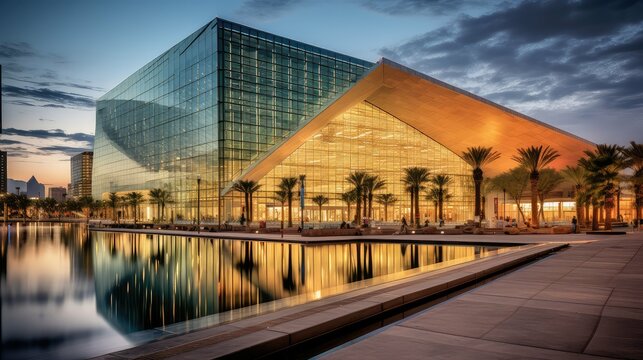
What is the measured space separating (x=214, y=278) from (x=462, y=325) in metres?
10.1

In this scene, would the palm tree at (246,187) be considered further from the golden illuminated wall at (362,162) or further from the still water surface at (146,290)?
the still water surface at (146,290)

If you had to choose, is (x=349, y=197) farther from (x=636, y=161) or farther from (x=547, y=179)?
(x=636, y=161)

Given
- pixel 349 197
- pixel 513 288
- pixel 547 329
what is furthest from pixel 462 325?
pixel 349 197

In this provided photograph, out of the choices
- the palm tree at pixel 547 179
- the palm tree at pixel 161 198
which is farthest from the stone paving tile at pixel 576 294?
the palm tree at pixel 161 198

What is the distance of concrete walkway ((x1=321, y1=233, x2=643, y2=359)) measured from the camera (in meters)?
6.47

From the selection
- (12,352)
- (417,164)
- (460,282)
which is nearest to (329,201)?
(417,164)

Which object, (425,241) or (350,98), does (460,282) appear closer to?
(425,241)

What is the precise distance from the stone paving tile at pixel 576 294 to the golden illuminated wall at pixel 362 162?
5426 centimetres

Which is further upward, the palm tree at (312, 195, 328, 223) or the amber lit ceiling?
the amber lit ceiling

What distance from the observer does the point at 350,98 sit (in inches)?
2499

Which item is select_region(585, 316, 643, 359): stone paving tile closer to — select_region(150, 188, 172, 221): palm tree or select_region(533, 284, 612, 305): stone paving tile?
select_region(533, 284, 612, 305): stone paving tile

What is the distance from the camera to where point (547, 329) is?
759cm

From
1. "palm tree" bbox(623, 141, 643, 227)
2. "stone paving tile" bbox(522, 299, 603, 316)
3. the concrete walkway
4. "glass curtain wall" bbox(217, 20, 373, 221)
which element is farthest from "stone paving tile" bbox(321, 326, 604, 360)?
"glass curtain wall" bbox(217, 20, 373, 221)

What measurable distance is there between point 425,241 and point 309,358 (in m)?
26.9
